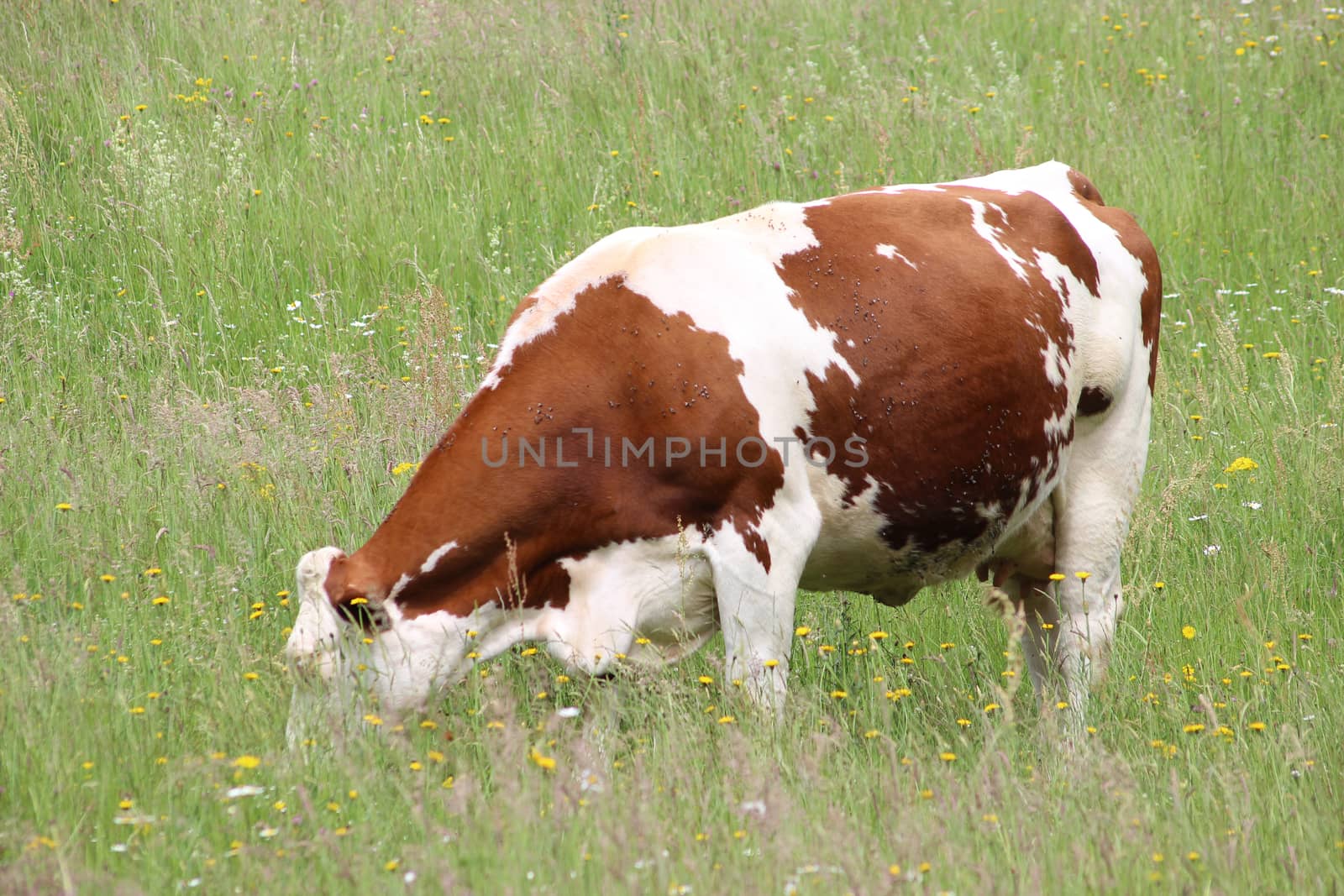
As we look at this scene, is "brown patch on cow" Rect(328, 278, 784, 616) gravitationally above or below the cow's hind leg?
above

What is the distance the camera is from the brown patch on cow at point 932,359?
12.6ft

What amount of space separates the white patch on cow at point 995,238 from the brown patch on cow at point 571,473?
1.17 m

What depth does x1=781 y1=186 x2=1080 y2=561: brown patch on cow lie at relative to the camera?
3.85 m

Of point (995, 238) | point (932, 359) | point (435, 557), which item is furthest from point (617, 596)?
point (995, 238)

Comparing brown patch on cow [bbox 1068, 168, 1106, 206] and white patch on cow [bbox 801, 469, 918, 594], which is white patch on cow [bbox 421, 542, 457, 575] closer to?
white patch on cow [bbox 801, 469, 918, 594]

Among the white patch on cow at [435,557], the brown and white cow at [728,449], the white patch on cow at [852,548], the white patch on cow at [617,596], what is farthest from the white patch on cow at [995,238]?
the white patch on cow at [435,557]

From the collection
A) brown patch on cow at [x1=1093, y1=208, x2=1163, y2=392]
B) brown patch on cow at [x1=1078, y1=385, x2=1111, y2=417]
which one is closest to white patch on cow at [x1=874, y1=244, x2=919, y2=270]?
brown patch on cow at [x1=1078, y1=385, x2=1111, y2=417]

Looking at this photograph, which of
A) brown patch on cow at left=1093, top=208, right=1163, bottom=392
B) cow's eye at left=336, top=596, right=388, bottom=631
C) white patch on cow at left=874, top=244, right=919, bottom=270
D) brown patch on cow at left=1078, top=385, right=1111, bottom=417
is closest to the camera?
cow's eye at left=336, top=596, right=388, bottom=631

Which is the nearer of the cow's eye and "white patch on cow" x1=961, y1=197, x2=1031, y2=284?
the cow's eye

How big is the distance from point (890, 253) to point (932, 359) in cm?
35

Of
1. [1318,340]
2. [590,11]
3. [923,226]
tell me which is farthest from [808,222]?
[590,11]

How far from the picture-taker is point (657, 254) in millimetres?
3760

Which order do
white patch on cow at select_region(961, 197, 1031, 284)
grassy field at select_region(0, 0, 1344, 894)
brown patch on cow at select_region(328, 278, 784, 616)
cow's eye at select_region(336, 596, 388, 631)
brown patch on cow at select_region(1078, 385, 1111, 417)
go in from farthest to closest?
brown patch on cow at select_region(1078, 385, 1111, 417) → white patch on cow at select_region(961, 197, 1031, 284) → brown patch on cow at select_region(328, 278, 784, 616) → cow's eye at select_region(336, 596, 388, 631) → grassy field at select_region(0, 0, 1344, 894)

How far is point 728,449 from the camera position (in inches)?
140
